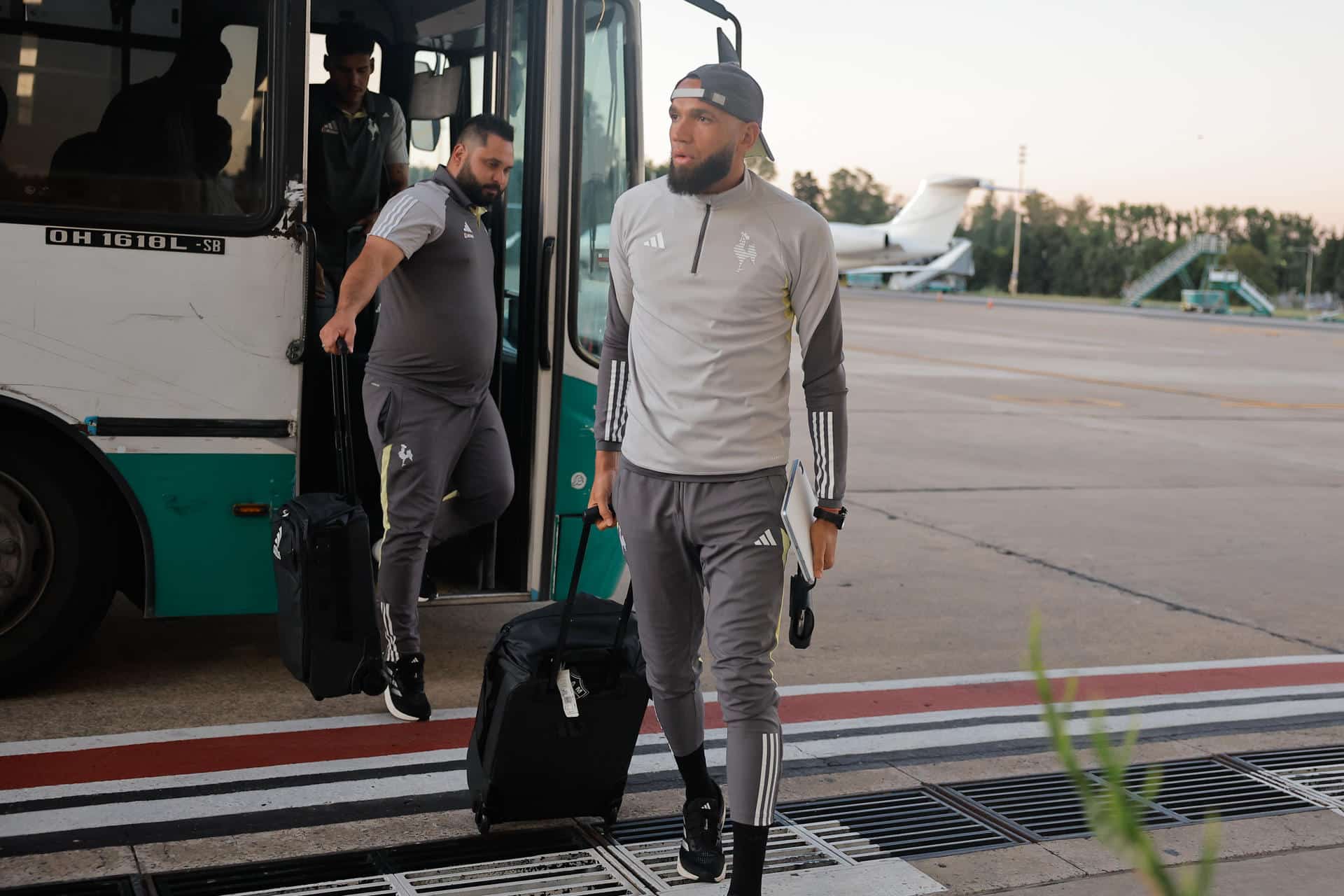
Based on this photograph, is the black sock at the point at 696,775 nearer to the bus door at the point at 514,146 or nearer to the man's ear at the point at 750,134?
the man's ear at the point at 750,134

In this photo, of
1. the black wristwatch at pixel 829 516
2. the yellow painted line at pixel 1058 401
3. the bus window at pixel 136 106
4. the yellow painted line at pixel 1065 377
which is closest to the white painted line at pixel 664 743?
the black wristwatch at pixel 829 516

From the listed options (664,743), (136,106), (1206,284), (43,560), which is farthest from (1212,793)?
(1206,284)

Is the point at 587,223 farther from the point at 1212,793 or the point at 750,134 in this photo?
the point at 1212,793

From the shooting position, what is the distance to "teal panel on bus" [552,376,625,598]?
17.8ft

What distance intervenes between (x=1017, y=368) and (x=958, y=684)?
17983mm

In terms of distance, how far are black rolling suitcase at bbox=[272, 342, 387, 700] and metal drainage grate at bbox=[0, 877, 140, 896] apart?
1109 millimetres

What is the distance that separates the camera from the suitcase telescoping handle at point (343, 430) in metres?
4.58

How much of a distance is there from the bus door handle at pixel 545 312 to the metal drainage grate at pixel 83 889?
8.03ft

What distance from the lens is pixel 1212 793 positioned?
458 cm

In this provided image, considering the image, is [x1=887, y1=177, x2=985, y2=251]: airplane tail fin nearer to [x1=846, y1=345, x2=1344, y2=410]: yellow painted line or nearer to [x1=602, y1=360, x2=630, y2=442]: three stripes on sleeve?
[x1=846, y1=345, x2=1344, y2=410]: yellow painted line

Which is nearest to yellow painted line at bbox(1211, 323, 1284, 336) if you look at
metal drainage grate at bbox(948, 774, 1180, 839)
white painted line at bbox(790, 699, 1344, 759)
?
white painted line at bbox(790, 699, 1344, 759)

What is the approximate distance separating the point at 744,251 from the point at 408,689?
2220mm

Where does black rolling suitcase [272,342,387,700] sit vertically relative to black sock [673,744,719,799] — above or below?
above

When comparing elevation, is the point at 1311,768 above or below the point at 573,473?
below
